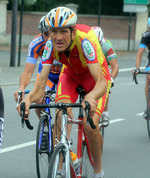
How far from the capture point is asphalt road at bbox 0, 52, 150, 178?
6636mm

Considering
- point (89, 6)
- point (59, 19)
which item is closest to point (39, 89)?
point (59, 19)

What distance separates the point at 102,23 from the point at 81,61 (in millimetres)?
32642

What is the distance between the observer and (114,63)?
7859 millimetres

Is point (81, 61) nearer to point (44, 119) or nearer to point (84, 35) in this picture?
point (84, 35)

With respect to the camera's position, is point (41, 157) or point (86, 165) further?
point (41, 157)

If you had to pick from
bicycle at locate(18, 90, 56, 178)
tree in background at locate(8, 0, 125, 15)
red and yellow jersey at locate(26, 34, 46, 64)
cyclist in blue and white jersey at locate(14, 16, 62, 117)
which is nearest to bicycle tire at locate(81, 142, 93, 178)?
bicycle at locate(18, 90, 56, 178)

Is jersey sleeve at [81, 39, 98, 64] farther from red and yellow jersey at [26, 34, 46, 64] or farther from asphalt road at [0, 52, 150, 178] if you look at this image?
asphalt road at [0, 52, 150, 178]

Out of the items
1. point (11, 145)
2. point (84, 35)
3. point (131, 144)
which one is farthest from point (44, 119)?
point (131, 144)

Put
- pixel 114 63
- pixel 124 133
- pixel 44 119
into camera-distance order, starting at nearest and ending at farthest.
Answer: pixel 44 119, pixel 114 63, pixel 124 133

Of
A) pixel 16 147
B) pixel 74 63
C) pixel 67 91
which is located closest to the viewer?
pixel 74 63

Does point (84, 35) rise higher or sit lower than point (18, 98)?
higher

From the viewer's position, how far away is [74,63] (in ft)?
18.0

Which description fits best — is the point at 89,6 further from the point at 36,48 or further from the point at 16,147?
the point at 36,48

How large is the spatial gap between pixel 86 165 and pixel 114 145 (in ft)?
8.93
